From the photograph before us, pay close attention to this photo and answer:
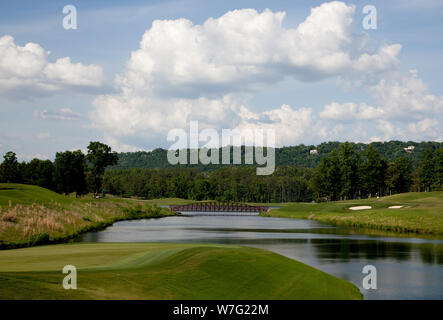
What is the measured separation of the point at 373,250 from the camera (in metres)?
39.5

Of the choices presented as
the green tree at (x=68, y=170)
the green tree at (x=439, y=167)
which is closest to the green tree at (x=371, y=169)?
the green tree at (x=439, y=167)

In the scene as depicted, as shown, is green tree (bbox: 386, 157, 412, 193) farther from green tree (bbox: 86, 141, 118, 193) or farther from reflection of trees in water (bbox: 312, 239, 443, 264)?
reflection of trees in water (bbox: 312, 239, 443, 264)

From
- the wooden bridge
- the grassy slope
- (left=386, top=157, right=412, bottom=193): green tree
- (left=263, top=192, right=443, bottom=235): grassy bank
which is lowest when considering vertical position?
the wooden bridge

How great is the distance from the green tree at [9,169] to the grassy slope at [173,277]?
12186 cm

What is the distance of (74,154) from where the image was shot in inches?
5167

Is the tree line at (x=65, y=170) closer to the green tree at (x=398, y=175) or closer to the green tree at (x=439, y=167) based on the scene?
the green tree at (x=398, y=175)

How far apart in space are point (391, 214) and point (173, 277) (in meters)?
55.6

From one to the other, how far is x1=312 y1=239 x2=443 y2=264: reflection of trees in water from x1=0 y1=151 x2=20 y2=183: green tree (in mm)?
113896

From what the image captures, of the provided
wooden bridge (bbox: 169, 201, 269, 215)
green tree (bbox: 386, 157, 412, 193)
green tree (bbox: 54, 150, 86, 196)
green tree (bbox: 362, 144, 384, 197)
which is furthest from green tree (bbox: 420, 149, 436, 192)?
green tree (bbox: 54, 150, 86, 196)

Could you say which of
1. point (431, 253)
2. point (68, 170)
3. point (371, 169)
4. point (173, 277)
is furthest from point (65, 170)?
point (173, 277)

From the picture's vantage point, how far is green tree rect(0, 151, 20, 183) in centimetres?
13525

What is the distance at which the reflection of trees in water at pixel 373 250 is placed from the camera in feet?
114

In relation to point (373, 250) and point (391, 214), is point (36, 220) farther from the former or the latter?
point (391, 214)
